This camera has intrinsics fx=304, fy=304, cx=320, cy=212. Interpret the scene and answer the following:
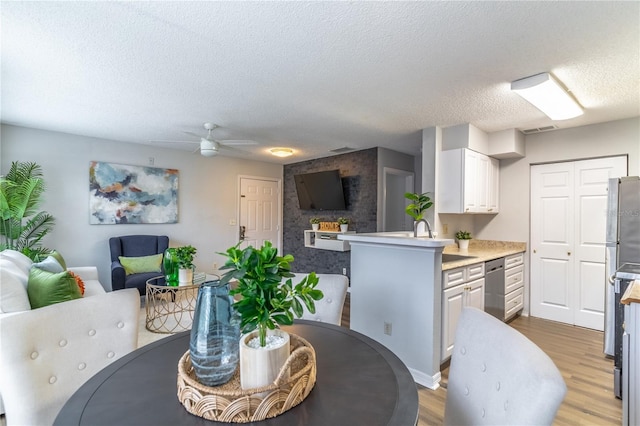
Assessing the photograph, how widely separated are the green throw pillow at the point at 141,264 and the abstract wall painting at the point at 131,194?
0.71 meters

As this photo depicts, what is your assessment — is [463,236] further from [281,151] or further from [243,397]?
[243,397]

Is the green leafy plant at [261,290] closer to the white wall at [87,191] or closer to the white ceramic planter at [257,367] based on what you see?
the white ceramic planter at [257,367]

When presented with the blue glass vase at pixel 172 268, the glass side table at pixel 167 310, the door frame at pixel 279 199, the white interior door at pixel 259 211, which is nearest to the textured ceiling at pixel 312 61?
Answer: the blue glass vase at pixel 172 268

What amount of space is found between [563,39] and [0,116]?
5415mm

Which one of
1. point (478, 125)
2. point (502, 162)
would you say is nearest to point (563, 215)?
point (502, 162)

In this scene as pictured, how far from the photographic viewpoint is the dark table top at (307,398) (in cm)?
76

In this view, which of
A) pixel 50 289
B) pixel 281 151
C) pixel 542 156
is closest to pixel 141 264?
pixel 50 289

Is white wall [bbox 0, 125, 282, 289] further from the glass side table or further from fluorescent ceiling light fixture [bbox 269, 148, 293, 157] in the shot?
fluorescent ceiling light fixture [bbox 269, 148, 293, 157]

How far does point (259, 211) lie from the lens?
6199 millimetres

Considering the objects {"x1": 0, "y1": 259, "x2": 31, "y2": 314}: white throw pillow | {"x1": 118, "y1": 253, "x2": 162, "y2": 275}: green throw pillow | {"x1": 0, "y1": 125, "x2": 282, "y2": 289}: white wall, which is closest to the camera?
{"x1": 0, "y1": 259, "x2": 31, "y2": 314}: white throw pillow

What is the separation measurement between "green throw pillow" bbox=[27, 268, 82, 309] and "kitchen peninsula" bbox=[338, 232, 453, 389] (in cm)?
210

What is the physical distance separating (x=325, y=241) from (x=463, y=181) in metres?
2.58

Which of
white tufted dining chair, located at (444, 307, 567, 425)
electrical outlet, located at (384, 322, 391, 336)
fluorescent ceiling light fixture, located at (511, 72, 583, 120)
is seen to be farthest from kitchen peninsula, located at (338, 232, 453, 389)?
fluorescent ceiling light fixture, located at (511, 72, 583, 120)

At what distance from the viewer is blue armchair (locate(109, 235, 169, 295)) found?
3.77m
